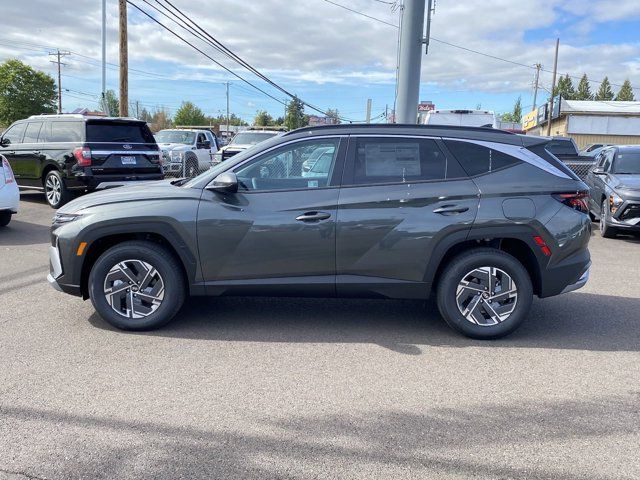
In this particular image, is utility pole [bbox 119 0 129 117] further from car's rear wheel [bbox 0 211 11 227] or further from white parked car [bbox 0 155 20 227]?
white parked car [bbox 0 155 20 227]

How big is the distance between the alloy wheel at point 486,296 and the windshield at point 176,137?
1792 cm

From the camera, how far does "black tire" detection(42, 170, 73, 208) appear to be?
12273 mm

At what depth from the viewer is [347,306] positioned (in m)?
5.80

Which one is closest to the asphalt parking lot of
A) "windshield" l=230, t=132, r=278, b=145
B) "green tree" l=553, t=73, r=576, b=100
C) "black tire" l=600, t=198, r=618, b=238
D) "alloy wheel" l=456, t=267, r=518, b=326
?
"alloy wheel" l=456, t=267, r=518, b=326

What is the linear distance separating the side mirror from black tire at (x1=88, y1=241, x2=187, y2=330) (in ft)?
2.42

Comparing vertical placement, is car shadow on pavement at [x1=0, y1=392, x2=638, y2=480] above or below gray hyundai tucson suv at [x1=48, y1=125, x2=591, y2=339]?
below

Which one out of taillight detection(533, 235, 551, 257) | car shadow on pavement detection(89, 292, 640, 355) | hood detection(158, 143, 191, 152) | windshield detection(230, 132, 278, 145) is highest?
windshield detection(230, 132, 278, 145)

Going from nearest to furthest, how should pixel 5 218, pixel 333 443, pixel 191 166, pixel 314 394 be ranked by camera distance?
pixel 333 443
pixel 314 394
pixel 5 218
pixel 191 166

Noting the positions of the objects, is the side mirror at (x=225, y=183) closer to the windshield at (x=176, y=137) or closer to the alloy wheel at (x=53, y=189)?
the alloy wheel at (x=53, y=189)

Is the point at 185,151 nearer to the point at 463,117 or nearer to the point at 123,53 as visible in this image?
the point at 123,53

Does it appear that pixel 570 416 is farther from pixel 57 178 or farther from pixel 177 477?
pixel 57 178

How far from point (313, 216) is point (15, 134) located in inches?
448

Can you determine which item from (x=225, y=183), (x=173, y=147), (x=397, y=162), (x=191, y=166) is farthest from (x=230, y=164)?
(x=191, y=166)

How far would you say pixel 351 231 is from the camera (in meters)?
4.75
